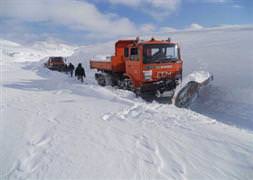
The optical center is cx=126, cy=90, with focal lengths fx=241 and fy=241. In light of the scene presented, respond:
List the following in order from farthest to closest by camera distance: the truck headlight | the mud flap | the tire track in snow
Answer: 1. the truck headlight
2. the mud flap
3. the tire track in snow

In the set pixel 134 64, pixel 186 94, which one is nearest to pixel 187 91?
pixel 186 94

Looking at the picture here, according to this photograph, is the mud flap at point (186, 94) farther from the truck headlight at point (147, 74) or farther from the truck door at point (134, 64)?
the truck door at point (134, 64)

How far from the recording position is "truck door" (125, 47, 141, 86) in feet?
31.1

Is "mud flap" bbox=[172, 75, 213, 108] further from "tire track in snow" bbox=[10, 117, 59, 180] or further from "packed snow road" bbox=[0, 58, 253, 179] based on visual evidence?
"tire track in snow" bbox=[10, 117, 59, 180]

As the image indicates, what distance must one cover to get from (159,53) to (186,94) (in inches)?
78.5

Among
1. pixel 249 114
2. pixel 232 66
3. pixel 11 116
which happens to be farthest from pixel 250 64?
pixel 11 116

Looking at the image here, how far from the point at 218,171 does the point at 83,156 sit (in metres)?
2.17

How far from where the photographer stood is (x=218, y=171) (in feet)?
12.0

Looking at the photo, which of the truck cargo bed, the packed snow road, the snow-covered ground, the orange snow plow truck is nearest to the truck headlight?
the orange snow plow truck

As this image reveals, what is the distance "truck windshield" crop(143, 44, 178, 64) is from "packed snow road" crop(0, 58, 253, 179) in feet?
8.68

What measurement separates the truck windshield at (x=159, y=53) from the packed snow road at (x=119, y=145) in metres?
2.65

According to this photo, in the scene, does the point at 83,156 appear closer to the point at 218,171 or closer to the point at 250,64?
the point at 218,171

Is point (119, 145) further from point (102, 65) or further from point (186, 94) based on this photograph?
point (102, 65)

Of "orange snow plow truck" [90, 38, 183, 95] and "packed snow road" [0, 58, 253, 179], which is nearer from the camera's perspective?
"packed snow road" [0, 58, 253, 179]
